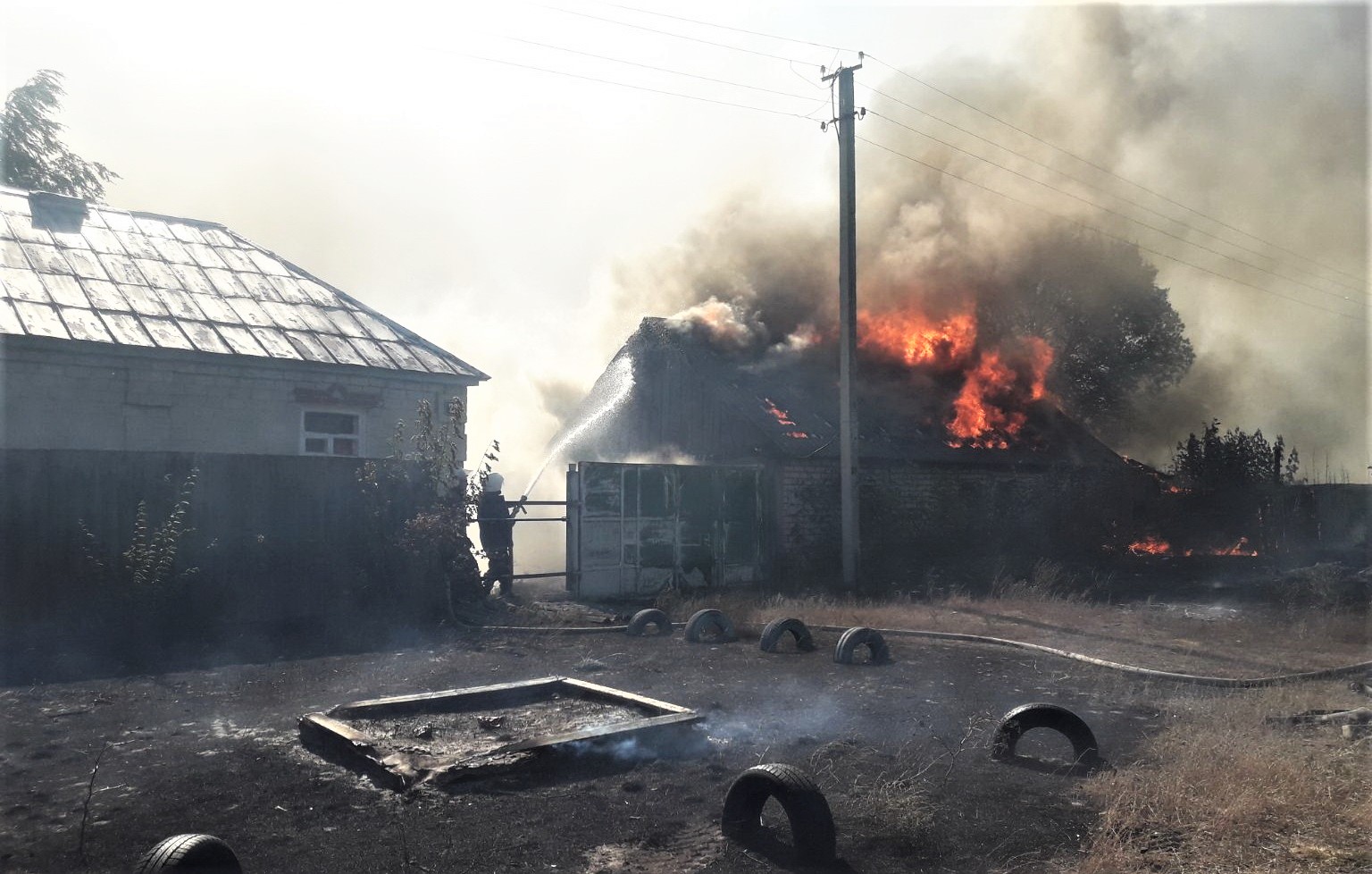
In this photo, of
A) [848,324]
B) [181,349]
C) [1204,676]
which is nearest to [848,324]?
[848,324]

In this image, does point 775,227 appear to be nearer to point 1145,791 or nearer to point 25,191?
point 25,191

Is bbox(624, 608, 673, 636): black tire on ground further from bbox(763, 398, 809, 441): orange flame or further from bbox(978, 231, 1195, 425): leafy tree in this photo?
bbox(978, 231, 1195, 425): leafy tree

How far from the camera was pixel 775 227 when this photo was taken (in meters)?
28.2

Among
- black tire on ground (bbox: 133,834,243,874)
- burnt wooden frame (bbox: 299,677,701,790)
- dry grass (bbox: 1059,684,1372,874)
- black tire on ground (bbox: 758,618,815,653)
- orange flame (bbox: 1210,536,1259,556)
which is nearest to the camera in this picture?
black tire on ground (bbox: 133,834,243,874)

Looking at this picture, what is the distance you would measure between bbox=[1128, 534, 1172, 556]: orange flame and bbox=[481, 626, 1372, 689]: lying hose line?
41.1 feet

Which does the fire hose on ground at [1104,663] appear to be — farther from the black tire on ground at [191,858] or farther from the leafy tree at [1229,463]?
the leafy tree at [1229,463]

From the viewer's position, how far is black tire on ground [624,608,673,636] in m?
11.9

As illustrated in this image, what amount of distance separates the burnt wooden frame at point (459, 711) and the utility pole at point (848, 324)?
8236 mm

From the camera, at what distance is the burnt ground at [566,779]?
185 inches

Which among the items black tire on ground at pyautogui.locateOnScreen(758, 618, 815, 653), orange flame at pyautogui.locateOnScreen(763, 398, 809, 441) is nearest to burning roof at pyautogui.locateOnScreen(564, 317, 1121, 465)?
orange flame at pyautogui.locateOnScreen(763, 398, 809, 441)

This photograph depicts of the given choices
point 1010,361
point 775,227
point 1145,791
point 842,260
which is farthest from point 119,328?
point 1010,361

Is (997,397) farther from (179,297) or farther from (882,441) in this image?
(179,297)

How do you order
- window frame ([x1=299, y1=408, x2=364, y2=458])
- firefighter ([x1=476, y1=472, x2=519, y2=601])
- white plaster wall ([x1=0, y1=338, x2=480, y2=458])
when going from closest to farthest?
white plaster wall ([x1=0, y1=338, x2=480, y2=458]) < firefighter ([x1=476, y1=472, x2=519, y2=601]) < window frame ([x1=299, y1=408, x2=364, y2=458])

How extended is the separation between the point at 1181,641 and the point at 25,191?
2051 cm
